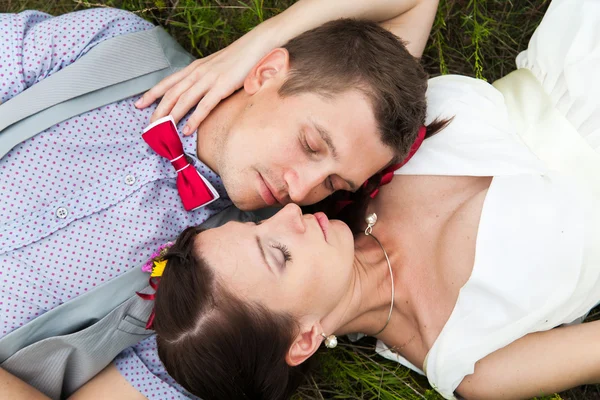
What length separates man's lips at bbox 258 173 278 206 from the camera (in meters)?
2.84

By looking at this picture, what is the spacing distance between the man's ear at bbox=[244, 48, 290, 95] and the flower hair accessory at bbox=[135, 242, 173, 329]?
903mm

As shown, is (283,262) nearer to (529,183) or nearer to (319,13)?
(529,183)

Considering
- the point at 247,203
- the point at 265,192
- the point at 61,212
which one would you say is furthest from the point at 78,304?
the point at 265,192

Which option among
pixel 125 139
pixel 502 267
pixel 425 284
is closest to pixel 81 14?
pixel 125 139

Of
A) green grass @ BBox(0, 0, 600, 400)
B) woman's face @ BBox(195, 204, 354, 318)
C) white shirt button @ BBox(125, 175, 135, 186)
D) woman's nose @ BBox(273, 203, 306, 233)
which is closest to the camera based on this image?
woman's face @ BBox(195, 204, 354, 318)

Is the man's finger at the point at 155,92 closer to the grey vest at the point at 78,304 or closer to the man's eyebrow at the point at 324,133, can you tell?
the grey vest at the point at 78,304

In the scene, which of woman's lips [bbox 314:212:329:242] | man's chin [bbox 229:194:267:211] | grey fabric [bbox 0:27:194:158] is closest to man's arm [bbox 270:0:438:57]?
grey fabric [bbox 0:27:194:158]

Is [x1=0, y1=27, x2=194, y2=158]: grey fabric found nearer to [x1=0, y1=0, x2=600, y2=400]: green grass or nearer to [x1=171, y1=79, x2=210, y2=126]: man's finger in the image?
[x1=171, y1=79, x2=210, y2=126]: man's finger

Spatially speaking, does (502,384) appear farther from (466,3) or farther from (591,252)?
(466,3)

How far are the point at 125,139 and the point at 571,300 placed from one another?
244cm

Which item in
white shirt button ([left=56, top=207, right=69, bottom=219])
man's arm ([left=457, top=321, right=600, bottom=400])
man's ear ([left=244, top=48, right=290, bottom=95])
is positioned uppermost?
man's ear ([left=244, top=48, right=290, bottom=95])

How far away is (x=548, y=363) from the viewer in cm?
295

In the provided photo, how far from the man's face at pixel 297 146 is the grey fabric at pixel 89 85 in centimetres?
71

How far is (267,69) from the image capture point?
2.97 meters
